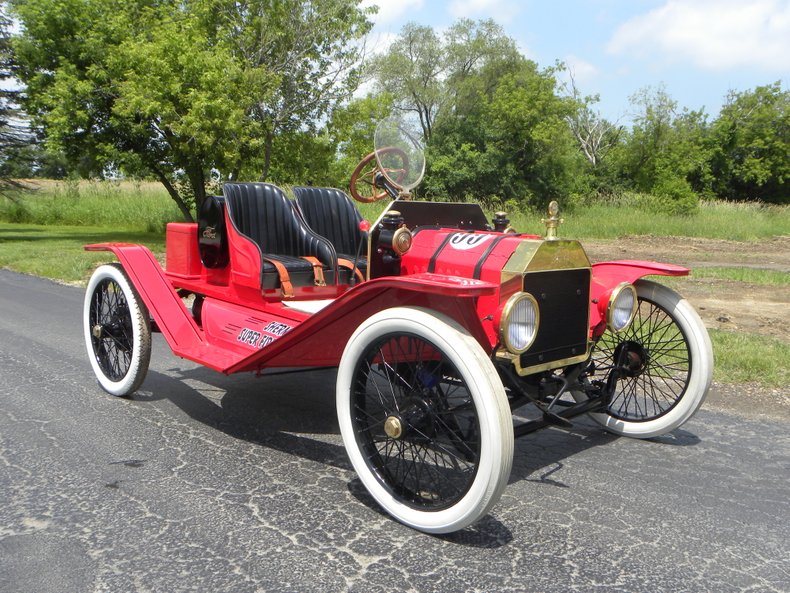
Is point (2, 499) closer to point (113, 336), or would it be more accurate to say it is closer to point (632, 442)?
point (113, 336)

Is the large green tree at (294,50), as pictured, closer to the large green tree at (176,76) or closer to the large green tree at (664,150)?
the large green tree at (176,76)

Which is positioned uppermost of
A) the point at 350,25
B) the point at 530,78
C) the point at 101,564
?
the point at 530,78

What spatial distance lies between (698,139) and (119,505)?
38.0m

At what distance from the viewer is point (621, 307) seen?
3.42 metres

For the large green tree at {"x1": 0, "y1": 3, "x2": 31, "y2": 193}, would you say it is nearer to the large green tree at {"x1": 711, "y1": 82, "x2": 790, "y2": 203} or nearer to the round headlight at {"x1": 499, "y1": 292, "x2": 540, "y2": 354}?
the round headlight at {"x1": 499, "y1": 292, "x2": 540, "y2": 354}

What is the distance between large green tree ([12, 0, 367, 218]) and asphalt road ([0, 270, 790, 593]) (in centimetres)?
1143

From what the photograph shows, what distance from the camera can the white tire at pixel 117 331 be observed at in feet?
13.8

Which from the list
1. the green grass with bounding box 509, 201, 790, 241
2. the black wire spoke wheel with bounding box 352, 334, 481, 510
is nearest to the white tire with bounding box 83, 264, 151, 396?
the black wire spoke wheel with bounding box 352, 334, 481, 510

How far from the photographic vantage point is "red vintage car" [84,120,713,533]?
105 inches

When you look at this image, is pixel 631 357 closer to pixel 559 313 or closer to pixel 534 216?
pixel 559 313

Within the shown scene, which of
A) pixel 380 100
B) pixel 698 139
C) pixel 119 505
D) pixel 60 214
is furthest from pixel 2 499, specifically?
pixel 698 139

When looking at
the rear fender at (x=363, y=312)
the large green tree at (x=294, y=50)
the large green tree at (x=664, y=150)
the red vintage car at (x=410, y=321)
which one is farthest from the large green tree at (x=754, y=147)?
the rear fender at (x=363, y=312)

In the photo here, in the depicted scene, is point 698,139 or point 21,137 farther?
point 698,139

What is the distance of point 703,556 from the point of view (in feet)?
8.23
